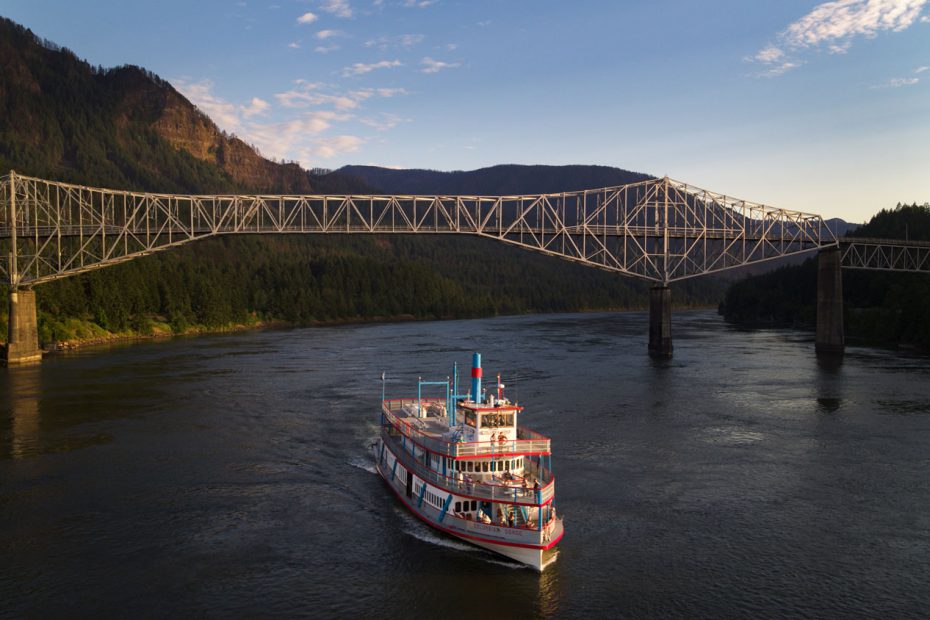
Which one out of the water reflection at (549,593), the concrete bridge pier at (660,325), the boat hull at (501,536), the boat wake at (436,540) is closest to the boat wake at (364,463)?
the boat wake at (436,540)

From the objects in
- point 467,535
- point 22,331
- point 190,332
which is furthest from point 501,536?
point 190,332

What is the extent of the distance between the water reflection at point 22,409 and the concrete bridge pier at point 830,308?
8031 centimetres

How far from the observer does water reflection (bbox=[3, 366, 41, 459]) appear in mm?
40500

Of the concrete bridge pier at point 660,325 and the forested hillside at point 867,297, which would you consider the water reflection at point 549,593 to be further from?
the forested hillside at point 867,297

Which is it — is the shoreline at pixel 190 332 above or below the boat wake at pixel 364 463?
above

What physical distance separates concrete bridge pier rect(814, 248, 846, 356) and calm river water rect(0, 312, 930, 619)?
25.8m

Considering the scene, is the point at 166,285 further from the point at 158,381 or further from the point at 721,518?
the point at 721,518

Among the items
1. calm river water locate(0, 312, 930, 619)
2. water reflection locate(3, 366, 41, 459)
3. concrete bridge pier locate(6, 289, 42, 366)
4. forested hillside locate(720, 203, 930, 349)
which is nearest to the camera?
calm river water locate(0, 312, 930, 619)

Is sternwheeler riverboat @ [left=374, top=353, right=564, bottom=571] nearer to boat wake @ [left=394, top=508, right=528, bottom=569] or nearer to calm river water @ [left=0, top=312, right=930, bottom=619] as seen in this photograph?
boat wake @ [left=394, top=508, right=528, bottom=569]

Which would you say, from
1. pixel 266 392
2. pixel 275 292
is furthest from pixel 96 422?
pixel 275 292

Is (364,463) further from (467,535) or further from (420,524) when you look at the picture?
(467,535)

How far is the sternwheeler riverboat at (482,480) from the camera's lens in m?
26.9

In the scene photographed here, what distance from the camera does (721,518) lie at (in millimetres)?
31094

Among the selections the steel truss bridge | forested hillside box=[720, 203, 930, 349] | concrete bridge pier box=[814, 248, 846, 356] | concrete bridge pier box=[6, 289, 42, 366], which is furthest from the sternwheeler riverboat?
forested hillside box=[720, 203, 930, 349]
